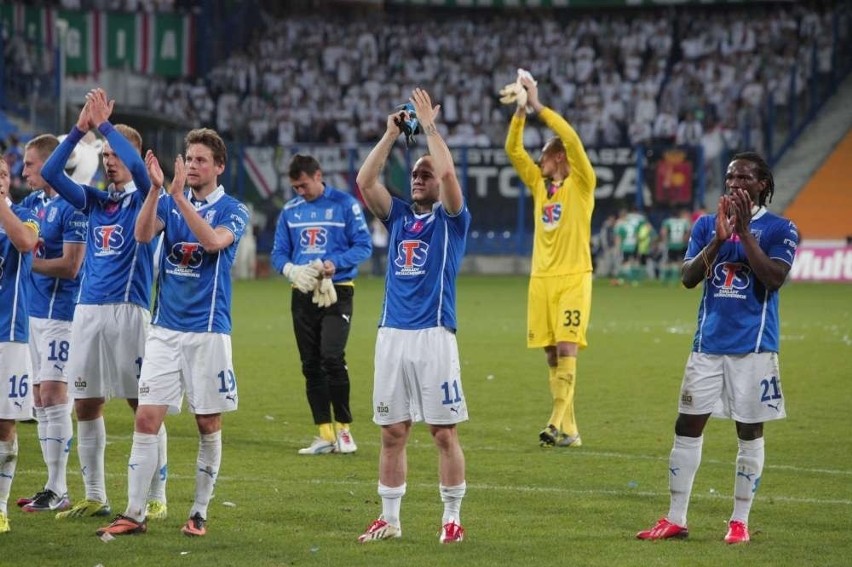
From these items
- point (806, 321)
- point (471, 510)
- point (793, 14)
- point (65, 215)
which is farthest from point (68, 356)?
point (793, 14)

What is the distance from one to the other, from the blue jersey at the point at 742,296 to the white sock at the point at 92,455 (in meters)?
3.75

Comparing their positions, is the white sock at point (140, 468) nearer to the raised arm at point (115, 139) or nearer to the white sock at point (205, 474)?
the white sock at point (205, 474)

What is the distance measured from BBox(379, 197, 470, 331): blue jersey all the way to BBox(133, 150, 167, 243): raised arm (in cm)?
138

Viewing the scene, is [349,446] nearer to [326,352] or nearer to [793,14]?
[326,352]

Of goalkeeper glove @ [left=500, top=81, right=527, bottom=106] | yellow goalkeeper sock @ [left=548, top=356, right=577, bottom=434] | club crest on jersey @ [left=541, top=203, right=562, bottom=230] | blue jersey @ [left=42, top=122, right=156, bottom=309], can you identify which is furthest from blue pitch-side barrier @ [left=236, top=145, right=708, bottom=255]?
blue jersey @ [left=42, top=122, right=156, bottom=309]

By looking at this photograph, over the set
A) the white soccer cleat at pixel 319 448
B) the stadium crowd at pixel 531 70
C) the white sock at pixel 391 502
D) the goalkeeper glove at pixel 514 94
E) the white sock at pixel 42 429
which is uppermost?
the stadium crowd at pixel 531 70

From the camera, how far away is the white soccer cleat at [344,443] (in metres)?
11.3

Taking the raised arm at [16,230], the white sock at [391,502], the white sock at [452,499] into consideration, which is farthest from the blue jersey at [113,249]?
the white sock at [452,499]

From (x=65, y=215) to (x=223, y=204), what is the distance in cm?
129

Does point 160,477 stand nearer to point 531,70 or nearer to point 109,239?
point 109,239

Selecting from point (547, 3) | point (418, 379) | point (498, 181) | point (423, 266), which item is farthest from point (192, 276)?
point (547, 3)

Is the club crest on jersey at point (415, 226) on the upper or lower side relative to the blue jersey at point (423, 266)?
upper

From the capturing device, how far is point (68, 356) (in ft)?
28.8

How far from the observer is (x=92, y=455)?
8.68 metres
